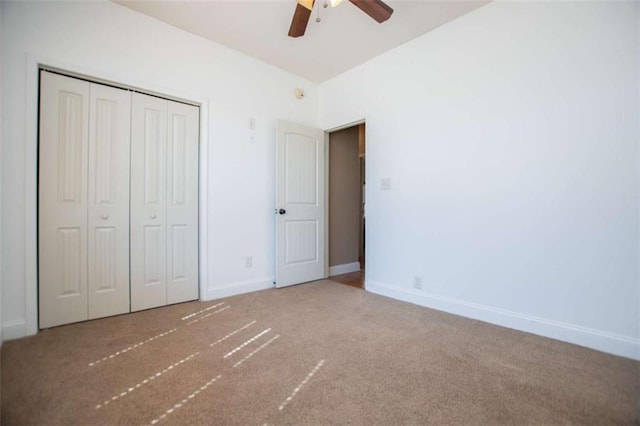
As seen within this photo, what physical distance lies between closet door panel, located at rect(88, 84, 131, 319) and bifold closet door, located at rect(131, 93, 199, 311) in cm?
Answer: 7

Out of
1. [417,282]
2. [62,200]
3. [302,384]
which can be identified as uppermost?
[62,200]

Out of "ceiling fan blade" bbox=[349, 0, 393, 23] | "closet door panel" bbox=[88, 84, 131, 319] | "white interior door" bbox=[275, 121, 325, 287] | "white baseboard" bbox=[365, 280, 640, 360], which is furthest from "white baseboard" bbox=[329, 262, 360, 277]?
"ceiling fan blade" bbox=[349, 0, 393, 23]

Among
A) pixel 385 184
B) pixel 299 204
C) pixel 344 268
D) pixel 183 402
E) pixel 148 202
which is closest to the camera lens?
pixel 183 402

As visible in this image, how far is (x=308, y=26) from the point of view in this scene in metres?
2.70

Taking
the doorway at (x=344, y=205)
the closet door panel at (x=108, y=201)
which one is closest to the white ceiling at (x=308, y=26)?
the closet door panel at (x=108, y=201)

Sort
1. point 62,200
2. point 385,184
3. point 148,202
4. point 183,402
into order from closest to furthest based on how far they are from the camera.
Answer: point 183,402 < point 62,200 < point 148,202 < point 385,184

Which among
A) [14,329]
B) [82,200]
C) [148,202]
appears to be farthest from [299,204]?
[14,329]

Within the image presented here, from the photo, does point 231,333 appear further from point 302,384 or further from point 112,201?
point 112,201

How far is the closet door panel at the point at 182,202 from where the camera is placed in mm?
2799

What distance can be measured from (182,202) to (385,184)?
2107 mm

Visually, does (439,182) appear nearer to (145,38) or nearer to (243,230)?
(243,230)

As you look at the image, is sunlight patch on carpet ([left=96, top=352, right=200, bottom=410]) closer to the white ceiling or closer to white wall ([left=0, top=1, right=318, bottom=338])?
white wall ([left=0, top=1, right=318, bottom=338])

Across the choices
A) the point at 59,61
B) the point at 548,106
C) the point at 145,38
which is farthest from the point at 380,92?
the point at 59,61

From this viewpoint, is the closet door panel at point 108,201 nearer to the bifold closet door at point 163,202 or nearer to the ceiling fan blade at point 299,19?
the bifold closet door at point 163,202
